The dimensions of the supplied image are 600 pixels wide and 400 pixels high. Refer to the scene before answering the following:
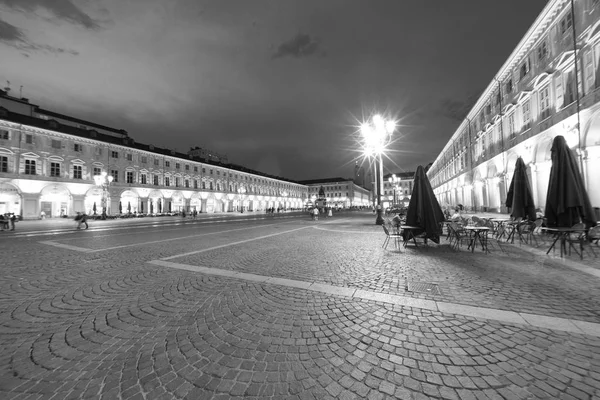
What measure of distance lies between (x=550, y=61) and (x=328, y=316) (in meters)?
22.4

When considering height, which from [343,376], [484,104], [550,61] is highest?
[484,104]

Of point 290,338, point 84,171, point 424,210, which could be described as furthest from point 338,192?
point 290,338

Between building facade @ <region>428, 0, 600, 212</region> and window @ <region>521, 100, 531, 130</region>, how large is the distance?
0.24ft

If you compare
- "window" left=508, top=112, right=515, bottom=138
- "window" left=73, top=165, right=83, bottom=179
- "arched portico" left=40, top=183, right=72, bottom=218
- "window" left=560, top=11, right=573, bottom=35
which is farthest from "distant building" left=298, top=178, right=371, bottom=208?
"window" left=560, top=11, right=573, bottom=35

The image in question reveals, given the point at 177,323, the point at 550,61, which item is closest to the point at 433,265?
the point at 177,323

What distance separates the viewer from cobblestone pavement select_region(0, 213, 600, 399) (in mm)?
2160

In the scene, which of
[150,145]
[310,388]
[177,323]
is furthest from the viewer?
[150,145]

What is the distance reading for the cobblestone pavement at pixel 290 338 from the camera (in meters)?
2.16

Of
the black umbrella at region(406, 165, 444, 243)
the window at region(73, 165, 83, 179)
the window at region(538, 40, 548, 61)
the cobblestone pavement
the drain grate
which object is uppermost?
the window at region(538, 40, 548, 61)

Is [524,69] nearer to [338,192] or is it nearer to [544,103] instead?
[544,103]

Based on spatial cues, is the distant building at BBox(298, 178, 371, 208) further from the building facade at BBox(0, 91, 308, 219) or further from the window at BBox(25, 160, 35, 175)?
the window at BBox(25, 160, 35, 175)

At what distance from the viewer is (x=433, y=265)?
6.25 metres

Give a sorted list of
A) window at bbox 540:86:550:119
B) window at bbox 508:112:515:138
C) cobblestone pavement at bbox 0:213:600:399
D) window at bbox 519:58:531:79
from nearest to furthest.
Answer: cobblestone pavement at bbox 0:213:600:399
window at bbox 540:86:550:119
window at bbox 519:58:531:79
window at bbox 508:112:515:138

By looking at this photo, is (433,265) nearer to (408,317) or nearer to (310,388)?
(408,317)
